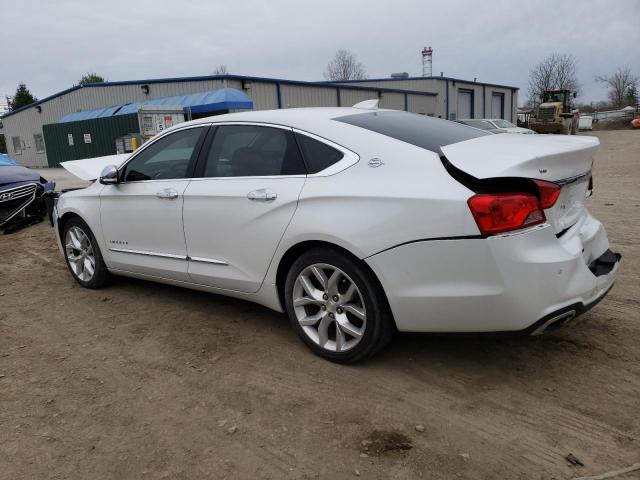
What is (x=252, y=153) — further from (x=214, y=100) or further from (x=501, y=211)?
(x=214, y=100)

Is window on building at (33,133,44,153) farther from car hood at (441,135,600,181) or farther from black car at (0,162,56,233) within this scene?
car hood at (441,135,600,181)

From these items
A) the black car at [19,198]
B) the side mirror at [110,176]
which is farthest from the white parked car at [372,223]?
the black car at [19,198]

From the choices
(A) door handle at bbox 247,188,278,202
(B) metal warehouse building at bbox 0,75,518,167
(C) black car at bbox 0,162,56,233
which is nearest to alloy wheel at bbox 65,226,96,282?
(A) door handle at bbox 247,188,278,202

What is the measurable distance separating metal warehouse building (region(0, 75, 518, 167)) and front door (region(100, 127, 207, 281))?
20073 mm

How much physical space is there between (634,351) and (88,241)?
4.45 m

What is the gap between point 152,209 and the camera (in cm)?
421

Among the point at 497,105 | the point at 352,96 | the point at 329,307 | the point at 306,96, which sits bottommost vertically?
the point at 329,307

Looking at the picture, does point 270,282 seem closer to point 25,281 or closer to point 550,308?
point 550,308

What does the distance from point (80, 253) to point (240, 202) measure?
2.37 meters

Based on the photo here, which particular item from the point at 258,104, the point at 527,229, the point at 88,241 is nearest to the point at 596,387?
the point at 527,229

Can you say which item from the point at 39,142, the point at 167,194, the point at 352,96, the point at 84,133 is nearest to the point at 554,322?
the point at 167,194

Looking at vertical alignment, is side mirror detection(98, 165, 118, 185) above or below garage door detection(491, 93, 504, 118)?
below

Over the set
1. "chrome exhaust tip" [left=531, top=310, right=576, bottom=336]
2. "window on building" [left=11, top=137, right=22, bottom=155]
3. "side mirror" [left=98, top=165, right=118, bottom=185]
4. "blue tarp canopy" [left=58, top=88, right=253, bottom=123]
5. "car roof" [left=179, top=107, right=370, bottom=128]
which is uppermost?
"blue tarp canopy" [left=58, top=88, right=253, bottom=123]

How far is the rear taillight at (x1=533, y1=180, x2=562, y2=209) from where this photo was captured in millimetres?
2723
